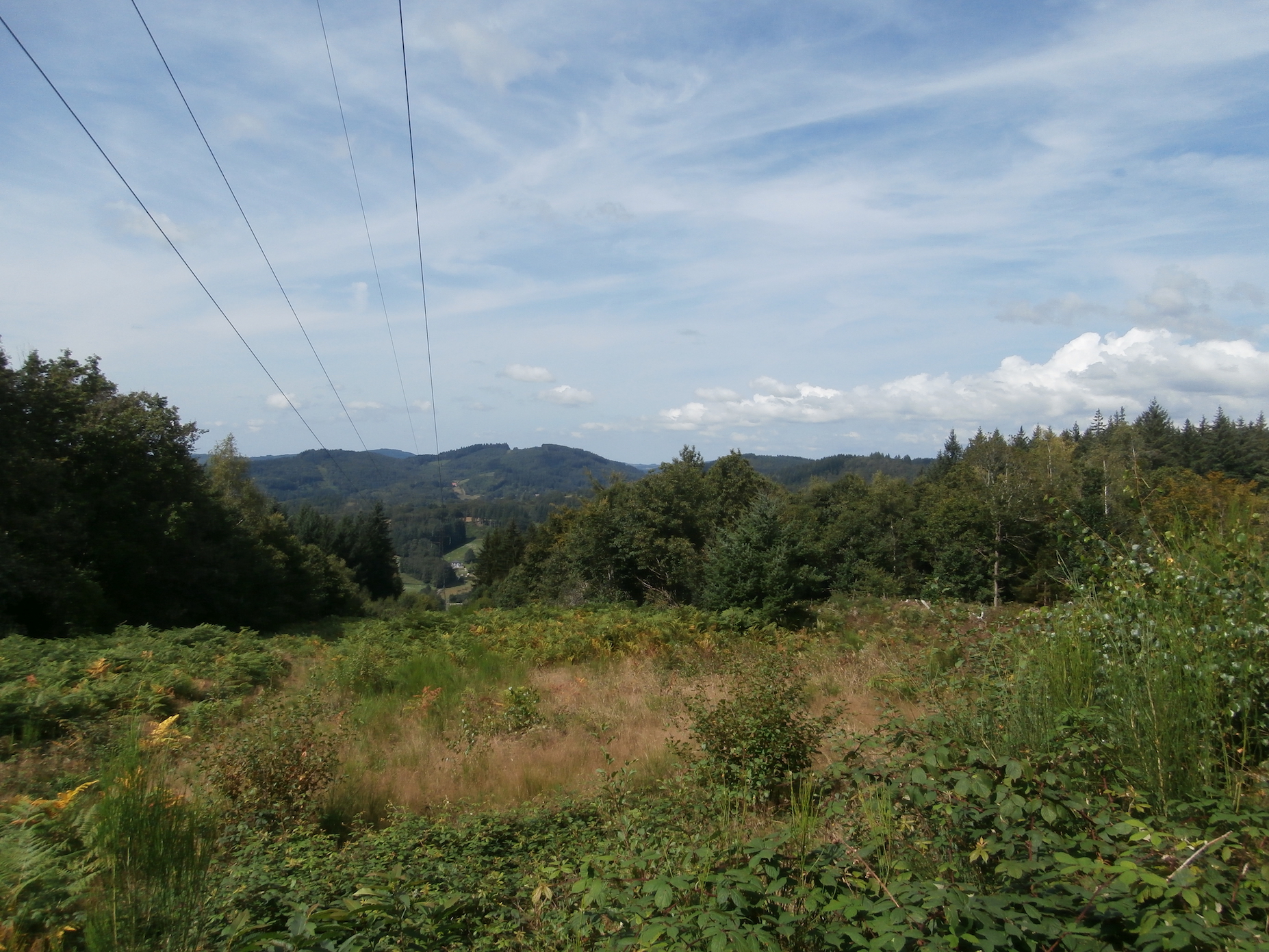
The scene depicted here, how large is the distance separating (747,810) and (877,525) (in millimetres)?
62841

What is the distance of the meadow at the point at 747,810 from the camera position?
232 centimetres

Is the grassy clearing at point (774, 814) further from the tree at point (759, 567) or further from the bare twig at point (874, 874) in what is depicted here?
the tree at point (759, 567)

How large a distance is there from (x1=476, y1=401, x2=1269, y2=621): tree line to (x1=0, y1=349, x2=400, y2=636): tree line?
13074mm

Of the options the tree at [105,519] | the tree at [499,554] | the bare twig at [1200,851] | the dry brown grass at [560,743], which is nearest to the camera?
the bare twig at [1200,851]

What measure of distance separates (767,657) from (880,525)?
6151cm

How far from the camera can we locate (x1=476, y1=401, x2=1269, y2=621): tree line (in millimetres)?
8953

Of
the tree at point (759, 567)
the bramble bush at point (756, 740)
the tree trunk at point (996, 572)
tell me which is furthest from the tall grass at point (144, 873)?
the tree trunk at point (996, 572)

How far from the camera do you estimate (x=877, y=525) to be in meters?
63.4

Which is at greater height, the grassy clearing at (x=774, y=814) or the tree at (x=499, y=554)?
the grassy clearing at (x=774, y=814)

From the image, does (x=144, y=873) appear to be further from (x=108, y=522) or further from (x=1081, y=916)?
(x=108, y=522)

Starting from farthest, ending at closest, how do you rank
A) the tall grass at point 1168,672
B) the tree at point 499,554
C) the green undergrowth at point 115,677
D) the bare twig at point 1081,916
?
the tree at point 499,554, the green undergrowth at point 115,677, the tall grass at point 1168,672, the bare twig at point 1081,916

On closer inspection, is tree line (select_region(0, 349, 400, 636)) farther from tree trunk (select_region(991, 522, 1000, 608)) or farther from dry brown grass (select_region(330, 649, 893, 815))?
tree trunk (select_region(991, 522, 1000, 608))

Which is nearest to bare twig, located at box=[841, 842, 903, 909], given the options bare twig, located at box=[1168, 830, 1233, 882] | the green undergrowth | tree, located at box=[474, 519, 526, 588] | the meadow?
the meadow

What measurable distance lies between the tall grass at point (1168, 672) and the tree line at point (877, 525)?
0.52 metres
